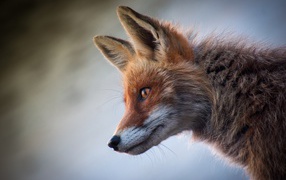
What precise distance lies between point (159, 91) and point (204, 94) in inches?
7.8

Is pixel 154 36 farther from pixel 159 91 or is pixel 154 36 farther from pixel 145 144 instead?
pixel 145 144

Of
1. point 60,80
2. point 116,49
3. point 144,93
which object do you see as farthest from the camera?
point 60,80

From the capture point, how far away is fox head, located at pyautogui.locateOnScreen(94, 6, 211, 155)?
1.79 m

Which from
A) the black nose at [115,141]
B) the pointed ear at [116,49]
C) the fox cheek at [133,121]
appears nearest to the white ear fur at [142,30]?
the pointed ear at [116,49]

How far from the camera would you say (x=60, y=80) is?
321 cm

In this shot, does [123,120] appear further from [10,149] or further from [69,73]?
[10,149]

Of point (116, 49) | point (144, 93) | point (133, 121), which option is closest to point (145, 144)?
point (133, 121)

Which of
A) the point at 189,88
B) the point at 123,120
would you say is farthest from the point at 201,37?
the point at 123,120

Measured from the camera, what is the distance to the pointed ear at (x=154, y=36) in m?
1.84

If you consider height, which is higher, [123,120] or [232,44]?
[232,44]

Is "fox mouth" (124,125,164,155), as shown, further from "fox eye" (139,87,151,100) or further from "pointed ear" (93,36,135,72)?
"pointed ear" (93,36,135,72)

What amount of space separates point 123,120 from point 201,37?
0.57 metres

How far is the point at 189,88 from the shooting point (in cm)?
184

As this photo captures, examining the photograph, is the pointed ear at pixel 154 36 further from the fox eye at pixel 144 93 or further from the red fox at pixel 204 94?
the fox eye at pixel 144 93
